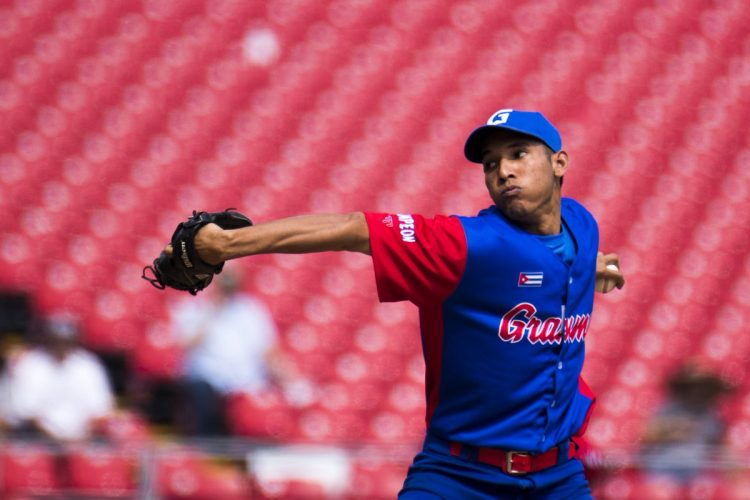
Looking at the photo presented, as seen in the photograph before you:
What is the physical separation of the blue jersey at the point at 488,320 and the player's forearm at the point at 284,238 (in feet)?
0.40

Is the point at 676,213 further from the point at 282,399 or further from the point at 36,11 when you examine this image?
the point at 36,11

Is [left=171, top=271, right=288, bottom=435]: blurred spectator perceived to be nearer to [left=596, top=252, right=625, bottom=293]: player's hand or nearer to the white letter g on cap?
[left=596, top=252, right=625, bottom=293]: player's hand

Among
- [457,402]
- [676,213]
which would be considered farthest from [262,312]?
[676,213]

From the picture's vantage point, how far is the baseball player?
2.60 meters

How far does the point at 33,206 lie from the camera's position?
7883 millimetres

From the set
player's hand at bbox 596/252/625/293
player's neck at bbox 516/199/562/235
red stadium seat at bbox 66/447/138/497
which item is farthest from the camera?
red stadium seat at bbox 66/447/138/497

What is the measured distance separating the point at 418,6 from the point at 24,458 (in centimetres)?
694

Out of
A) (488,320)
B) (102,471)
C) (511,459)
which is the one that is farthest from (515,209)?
(102,471)

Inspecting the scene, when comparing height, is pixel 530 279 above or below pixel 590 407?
→ above

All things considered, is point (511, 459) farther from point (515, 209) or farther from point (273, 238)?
point (273, 238)

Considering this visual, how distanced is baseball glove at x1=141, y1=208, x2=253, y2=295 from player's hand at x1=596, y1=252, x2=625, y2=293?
1.22 meters

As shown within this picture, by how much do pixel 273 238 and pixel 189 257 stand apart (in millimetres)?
185

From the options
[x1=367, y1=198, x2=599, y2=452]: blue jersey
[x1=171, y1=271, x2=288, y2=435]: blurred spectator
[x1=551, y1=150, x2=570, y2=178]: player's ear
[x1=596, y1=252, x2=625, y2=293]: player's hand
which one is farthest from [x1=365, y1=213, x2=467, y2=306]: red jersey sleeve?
[x1=171, y1=271, x2=288, y2=435]: blurred spectator

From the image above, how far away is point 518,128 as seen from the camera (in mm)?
2748
